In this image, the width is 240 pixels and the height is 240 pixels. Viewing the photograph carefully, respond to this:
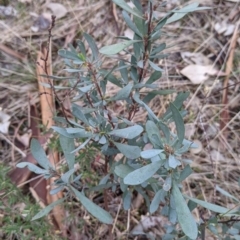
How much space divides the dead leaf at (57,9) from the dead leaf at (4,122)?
2.14ft

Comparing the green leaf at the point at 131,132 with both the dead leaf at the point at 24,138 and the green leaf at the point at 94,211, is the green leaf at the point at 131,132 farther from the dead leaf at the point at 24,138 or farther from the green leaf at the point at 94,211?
the dead leaf at the point at 24,138

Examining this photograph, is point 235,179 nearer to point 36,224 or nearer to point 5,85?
point 36,224

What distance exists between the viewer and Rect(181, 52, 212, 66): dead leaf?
207 centimetres

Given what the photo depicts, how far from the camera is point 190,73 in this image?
6.60 ft

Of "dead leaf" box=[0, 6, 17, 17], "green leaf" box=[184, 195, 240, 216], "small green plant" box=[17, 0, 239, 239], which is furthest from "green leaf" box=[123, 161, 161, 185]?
"dead leaf" box=[0, 6, 17, 17]

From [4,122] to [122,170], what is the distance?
97cm

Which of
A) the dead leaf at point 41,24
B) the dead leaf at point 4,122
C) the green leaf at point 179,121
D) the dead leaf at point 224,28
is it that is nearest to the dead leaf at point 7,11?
the dead leaf at point 41,24

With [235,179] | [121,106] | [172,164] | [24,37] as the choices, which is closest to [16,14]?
[24,37]

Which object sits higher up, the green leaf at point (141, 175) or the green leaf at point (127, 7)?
the green leaf at point (127, 7)

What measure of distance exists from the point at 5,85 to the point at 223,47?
110cm

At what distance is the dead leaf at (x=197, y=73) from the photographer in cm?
200

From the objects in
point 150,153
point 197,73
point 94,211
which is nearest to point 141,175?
point 150,153

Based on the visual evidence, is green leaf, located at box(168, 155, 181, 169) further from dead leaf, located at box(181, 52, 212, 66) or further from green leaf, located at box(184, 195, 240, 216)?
dead leaf, located at box(181, 52, 212, 66)

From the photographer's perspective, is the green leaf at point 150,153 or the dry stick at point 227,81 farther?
the dry stick at point 227,81
